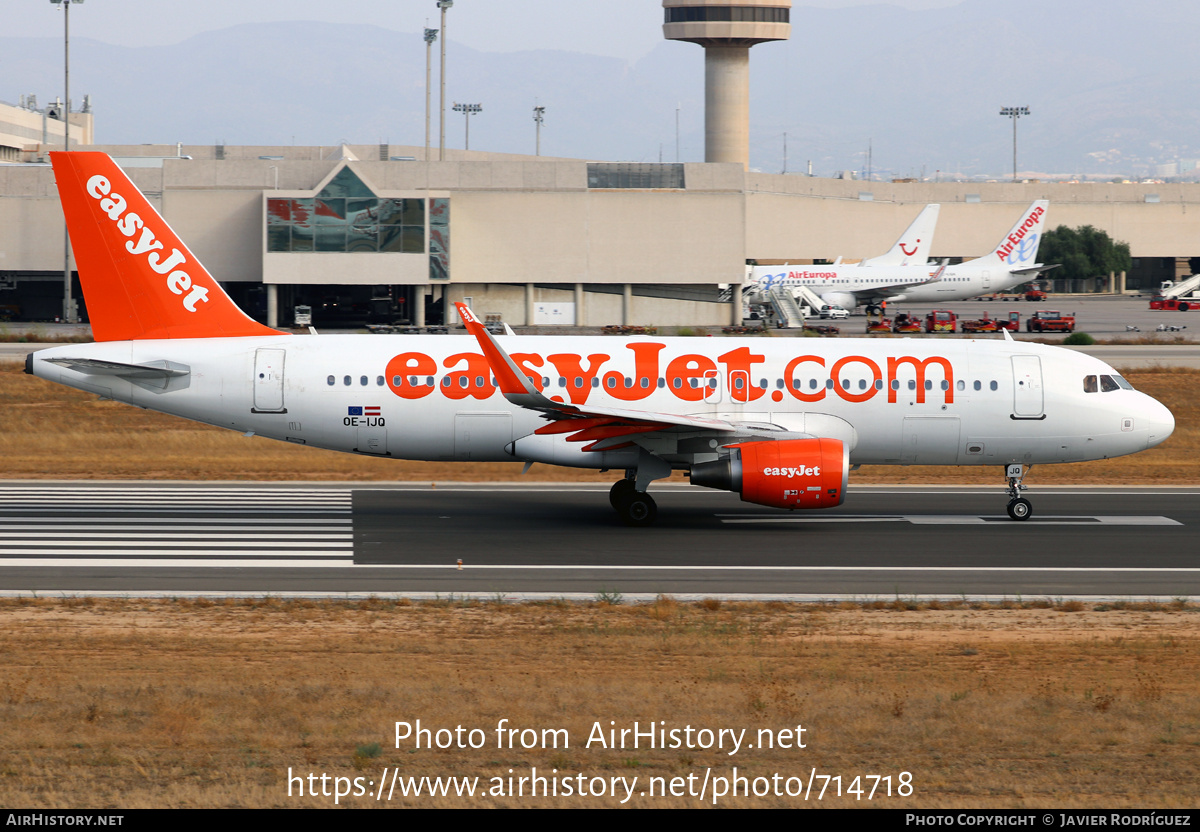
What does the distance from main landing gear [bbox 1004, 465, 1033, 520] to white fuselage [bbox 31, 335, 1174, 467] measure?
400 millimetres

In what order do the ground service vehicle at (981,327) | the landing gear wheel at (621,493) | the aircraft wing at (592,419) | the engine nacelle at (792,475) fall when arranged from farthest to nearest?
the ground service vehicle at (981,327) → the landing gear wheel at (621,493) → the engine nacelle at (792,475) → the aircraft wing at (592,419)

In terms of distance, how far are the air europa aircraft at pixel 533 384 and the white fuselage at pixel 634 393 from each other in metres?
0.03

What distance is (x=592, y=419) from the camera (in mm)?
24891

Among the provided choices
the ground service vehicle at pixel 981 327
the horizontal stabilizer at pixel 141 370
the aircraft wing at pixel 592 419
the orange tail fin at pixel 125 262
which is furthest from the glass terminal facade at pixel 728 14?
the horizontal stabilizer at pixel 141 370

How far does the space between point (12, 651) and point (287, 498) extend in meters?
14.6

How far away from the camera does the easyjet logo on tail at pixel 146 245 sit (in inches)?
1037

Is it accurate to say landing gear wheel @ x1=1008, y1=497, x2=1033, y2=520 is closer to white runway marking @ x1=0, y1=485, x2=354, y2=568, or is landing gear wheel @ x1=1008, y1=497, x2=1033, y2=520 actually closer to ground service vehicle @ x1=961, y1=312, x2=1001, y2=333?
white runway marking @ x1=0, y1=485, x2=354, y2=568

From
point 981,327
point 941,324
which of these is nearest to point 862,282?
point 941,324

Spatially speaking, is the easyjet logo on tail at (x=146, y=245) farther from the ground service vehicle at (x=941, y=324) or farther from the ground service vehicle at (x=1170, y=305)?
the ground service vehicle at (x=1170, y=305)

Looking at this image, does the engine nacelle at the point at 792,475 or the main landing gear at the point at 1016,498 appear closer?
the engine nacelle at the point at 792,475

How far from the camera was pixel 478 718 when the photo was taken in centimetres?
1280

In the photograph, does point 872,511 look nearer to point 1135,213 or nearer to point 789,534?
point 789,534

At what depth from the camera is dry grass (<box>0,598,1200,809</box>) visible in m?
11.2
